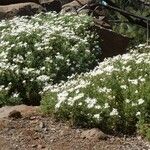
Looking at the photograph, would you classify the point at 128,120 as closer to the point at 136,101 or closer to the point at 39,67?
the point at 136,101

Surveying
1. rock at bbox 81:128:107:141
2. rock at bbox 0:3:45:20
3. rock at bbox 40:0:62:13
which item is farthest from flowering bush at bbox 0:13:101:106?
rock at bbox 40:0:62:13

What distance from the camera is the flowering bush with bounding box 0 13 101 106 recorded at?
1181 cm

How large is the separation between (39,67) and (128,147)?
4.62m

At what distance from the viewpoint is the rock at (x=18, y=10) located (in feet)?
57.0

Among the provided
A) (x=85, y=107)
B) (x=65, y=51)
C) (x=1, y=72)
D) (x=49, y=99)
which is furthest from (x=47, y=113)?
(x=65, y=51)

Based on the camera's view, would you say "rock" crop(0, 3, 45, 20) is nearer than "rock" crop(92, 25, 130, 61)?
No

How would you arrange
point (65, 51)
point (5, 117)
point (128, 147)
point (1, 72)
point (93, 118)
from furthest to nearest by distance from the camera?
point (65, 51), point (1, 72), point (5, 117), point (93, 118), point (128, 147)

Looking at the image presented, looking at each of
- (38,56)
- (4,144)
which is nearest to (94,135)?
(4,144)

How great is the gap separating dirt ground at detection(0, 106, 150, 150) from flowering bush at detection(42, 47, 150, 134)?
23 cm

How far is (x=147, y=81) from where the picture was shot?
9.12 m

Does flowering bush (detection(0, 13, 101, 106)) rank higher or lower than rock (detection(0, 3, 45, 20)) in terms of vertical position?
higher

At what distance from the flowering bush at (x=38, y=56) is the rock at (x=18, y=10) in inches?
104

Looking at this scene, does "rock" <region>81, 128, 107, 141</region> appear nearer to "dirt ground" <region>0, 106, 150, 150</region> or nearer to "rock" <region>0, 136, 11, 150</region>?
"dirt ground" <region>0, 106, 150, 150</region>

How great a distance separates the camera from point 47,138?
8469 mm
